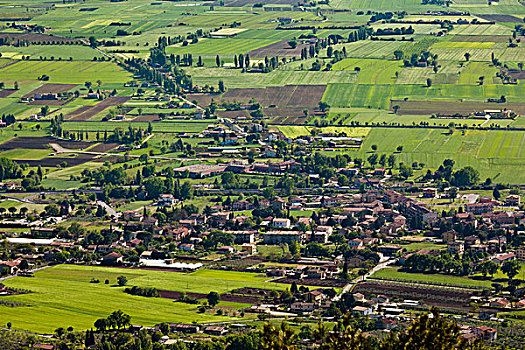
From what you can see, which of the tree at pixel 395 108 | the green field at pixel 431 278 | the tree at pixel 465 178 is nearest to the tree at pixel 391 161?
the tree at pixel 465 178

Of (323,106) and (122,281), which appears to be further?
(323,106)

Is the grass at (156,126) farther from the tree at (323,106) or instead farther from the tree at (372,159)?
the tree at (372,159)

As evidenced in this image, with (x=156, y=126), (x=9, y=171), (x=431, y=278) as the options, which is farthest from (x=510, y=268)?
(x=156, y=126)

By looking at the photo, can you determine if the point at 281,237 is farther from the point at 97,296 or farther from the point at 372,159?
the point at 372,159

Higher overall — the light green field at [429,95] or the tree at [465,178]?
the light green field at [429,95]

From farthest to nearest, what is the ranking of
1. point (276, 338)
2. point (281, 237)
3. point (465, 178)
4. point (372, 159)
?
point (372, 159) → point (465, 178) → point (281, 237) → point (276, 338)

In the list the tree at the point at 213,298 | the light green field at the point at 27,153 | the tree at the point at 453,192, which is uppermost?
the tree at the point at 213,298

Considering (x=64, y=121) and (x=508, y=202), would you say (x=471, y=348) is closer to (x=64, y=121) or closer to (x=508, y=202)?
(x=508, y=202)
